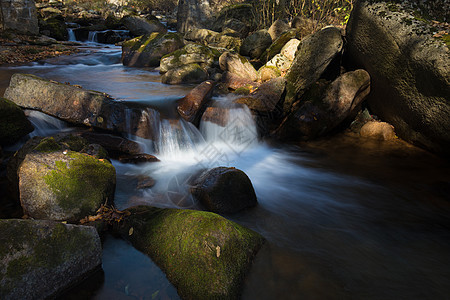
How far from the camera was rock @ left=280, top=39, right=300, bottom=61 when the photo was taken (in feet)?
31.6

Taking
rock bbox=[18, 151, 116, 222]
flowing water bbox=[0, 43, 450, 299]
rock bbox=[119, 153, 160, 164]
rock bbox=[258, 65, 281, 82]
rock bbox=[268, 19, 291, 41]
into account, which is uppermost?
rock bbox=[268, 19, 291, 41]

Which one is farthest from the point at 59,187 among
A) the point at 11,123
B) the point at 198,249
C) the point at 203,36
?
the point at 203,36

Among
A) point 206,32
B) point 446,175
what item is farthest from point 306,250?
point 206,32

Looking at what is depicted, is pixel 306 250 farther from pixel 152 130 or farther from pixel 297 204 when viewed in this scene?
pixel 152 130

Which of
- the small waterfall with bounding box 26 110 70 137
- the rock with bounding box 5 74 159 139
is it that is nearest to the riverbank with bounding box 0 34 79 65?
the rock with bounding box 5 74 159 139

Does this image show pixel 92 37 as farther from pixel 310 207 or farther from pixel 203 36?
pixel 310 207

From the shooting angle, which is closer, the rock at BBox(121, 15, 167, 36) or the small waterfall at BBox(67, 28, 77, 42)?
the small waterfall at BBox(67, 28, 77, 42)

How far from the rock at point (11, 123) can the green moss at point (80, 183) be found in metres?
2.02

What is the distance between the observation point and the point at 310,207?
4359mm

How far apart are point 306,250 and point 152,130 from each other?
4.25m

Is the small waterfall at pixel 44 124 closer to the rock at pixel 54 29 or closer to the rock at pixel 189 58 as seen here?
the rock at pixel 189 58

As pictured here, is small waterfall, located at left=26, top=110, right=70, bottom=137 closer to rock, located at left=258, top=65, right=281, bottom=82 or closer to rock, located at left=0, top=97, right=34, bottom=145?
rock, located at left=0, top=97, right=34, bottom=145

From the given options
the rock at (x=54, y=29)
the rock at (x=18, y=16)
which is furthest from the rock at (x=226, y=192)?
the rock at (x=54, y=29)

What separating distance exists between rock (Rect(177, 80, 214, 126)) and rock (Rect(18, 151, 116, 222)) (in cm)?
351
